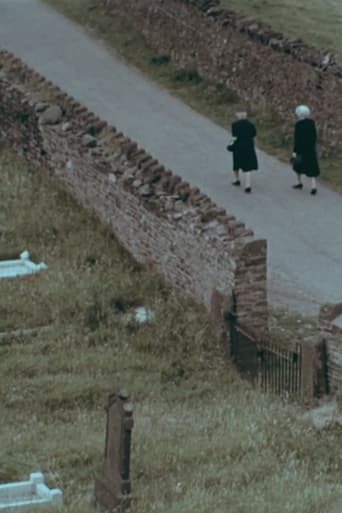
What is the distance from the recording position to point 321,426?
17656mm

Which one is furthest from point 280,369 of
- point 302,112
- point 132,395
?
point 302,112

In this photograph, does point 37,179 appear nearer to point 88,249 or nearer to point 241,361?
point 88,249

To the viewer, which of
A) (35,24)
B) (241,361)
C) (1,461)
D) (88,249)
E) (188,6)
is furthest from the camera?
(35,24)

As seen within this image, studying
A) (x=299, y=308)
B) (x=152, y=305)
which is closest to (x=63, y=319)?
(x=152, y=305)

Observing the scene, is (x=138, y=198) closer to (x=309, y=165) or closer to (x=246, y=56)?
(x=309, y=165)

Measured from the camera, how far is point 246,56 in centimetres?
2950

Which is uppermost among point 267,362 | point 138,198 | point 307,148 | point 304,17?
point 304,17

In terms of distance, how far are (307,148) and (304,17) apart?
689cm

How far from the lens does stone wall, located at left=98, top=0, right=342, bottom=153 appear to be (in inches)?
1088

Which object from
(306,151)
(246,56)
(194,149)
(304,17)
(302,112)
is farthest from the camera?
(304,17)

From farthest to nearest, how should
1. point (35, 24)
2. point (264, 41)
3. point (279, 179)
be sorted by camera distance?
1. point (35, 24)
2. point (264, 41)
3. point (279, 179)

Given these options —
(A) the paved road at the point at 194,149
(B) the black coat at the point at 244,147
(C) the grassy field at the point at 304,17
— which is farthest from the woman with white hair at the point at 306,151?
(C) the grassy field at the point at 304,17

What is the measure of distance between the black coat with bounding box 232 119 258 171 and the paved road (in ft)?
1.14

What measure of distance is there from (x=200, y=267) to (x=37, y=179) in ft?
17.7
